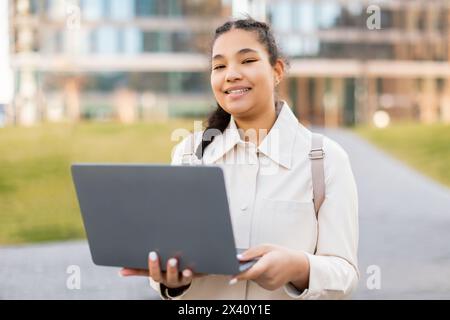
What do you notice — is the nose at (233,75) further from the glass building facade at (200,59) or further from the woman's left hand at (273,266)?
the glass building facade at (200,59)

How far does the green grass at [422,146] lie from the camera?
1789 cm

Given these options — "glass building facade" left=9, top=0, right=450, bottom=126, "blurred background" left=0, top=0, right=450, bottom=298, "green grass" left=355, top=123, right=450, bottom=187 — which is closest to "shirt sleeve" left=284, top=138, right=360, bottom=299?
"blurred background" left=0, top=0, right=450, bottom=298

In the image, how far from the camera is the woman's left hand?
1800 mm

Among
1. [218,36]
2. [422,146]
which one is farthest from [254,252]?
[422,146]

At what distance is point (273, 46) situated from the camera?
2.24m

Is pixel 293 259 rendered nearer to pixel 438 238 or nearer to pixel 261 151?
pixel 261 151

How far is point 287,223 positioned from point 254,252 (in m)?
0.23

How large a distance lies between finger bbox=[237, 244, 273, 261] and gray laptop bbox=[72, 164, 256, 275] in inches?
0.8

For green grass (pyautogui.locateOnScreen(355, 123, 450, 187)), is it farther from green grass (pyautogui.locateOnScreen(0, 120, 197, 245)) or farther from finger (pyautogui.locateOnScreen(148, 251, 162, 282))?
finger (pyautogui.locateOnScreen(148, 251, 162, 282))

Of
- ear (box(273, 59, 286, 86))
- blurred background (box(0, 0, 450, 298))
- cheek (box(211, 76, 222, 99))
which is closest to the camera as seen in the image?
cheek (box(211, 76, 222, 99))

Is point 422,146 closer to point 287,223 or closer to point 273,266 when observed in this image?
point 287,223

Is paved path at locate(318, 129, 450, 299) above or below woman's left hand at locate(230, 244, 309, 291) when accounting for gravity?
below

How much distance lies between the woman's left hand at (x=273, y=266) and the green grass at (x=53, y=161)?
32.6 feet

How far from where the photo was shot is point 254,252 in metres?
1.83
